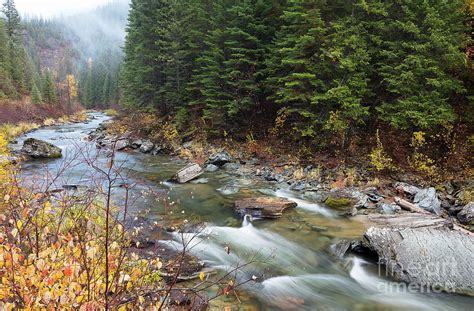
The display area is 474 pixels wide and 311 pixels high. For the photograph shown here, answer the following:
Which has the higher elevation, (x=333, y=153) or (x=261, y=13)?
(x=261, y=13)

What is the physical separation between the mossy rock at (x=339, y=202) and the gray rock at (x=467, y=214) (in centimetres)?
329

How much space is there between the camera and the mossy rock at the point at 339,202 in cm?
1100

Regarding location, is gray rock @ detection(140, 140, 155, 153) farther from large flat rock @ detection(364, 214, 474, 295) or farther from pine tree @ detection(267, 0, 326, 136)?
large flat rock @ detection(364, 214, 474, 295)

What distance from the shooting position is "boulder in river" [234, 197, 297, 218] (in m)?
10.4

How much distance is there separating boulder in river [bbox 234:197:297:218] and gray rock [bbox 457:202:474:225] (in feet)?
17.4

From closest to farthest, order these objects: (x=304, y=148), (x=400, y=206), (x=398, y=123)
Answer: (x=400, y=206) → (x=398, y=123) → (x=304, y=148)

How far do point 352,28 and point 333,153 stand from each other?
238 inches

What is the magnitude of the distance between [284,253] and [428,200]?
5938 mm

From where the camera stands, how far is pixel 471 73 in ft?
45.2

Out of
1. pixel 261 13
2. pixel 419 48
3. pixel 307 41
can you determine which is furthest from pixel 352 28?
pixel 261 13

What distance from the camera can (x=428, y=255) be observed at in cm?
675

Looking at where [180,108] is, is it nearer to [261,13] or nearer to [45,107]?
[261,13]

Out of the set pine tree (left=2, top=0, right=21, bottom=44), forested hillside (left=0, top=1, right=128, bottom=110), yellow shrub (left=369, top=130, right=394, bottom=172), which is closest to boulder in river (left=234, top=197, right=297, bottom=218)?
yellow shrub (left=369, top=130, right=394, bottom=172)

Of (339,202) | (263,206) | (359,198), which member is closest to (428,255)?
(339,202)
